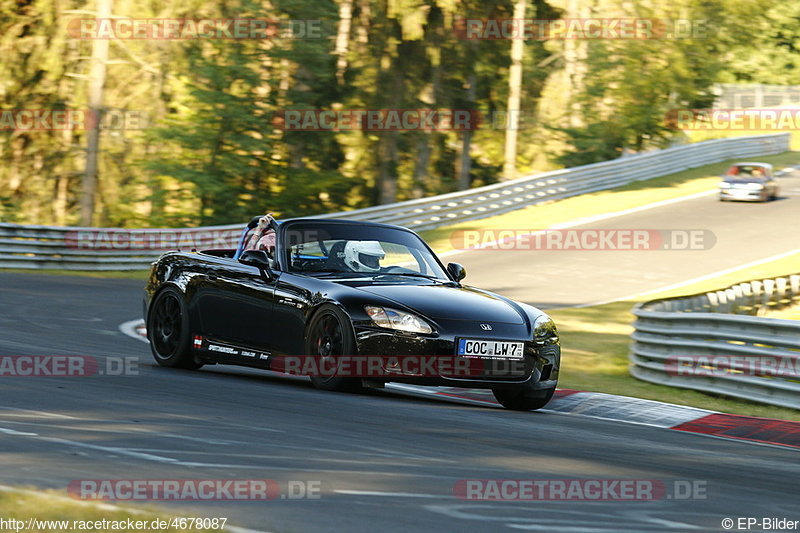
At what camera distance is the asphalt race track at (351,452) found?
518cm

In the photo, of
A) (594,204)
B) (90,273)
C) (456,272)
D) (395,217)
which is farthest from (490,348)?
(594,204)

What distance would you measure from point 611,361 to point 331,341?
5846mm

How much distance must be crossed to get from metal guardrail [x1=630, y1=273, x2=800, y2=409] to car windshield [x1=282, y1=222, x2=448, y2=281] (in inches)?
118

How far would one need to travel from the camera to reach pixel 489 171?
157 ft

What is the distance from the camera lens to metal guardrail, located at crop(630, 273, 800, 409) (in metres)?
11.1

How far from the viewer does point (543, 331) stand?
31.9ft

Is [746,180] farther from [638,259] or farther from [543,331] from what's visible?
[543,331]

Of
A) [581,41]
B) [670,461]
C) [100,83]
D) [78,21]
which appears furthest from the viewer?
[581,41]

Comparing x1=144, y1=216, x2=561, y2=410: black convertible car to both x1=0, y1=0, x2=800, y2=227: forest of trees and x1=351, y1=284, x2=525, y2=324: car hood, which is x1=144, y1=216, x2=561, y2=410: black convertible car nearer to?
x1=351, y1=284, x2=525, y2=324: car hood

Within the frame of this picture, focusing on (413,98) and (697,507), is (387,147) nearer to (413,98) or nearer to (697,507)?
(413,98)

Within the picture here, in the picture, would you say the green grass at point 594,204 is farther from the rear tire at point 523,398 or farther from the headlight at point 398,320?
the headlight at point 398,320

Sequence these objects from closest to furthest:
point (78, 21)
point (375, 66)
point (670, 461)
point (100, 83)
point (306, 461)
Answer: point (306, 461)
point (670, 461)
point (100, 83)
point (78, 21)
point (375, 66)

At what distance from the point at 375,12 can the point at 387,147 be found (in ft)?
16.1

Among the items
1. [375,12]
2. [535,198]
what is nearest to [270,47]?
[375,12]
